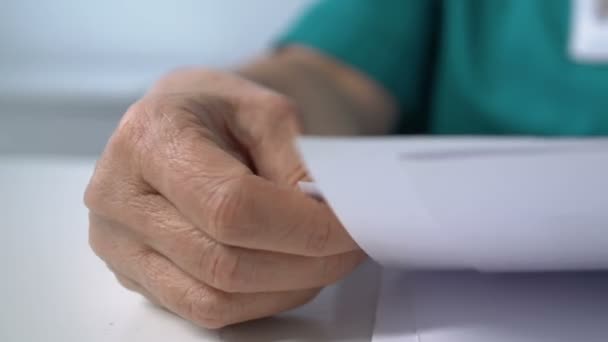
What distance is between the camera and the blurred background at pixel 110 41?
2.37 ft

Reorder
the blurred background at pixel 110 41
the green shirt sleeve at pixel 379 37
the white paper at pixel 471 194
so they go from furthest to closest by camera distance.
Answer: the blurred background at pixel 110 41 < the green shirt sleeve at pixel 379 37 < the white paper at pixel 471 194

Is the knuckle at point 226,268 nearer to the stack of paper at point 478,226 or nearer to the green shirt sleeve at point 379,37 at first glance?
the stack of paper at point 478,226

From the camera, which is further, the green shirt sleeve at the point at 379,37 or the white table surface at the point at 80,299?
the green shirt sleeve at the point at 379,37

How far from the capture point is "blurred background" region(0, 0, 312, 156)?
28.5 inches

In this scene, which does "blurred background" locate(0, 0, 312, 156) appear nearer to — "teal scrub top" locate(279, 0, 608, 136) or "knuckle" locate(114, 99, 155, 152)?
"teal scrub top" locate(279, 0, 608, 136)

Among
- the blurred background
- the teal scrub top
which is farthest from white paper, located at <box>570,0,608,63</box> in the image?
the blurred background

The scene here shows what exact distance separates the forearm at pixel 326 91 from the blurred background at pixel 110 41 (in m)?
0.19

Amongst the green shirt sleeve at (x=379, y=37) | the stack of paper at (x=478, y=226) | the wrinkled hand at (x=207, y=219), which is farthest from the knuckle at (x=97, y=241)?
the green shirt sleeve at (x=379, y=37)

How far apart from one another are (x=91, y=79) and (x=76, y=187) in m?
0.49

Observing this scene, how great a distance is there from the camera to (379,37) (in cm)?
61

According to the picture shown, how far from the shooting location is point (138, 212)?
250 mm

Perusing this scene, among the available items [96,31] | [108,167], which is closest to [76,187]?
[108,167]

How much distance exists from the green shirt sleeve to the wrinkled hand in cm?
33

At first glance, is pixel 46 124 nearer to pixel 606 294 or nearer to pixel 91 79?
pixel 91 79
